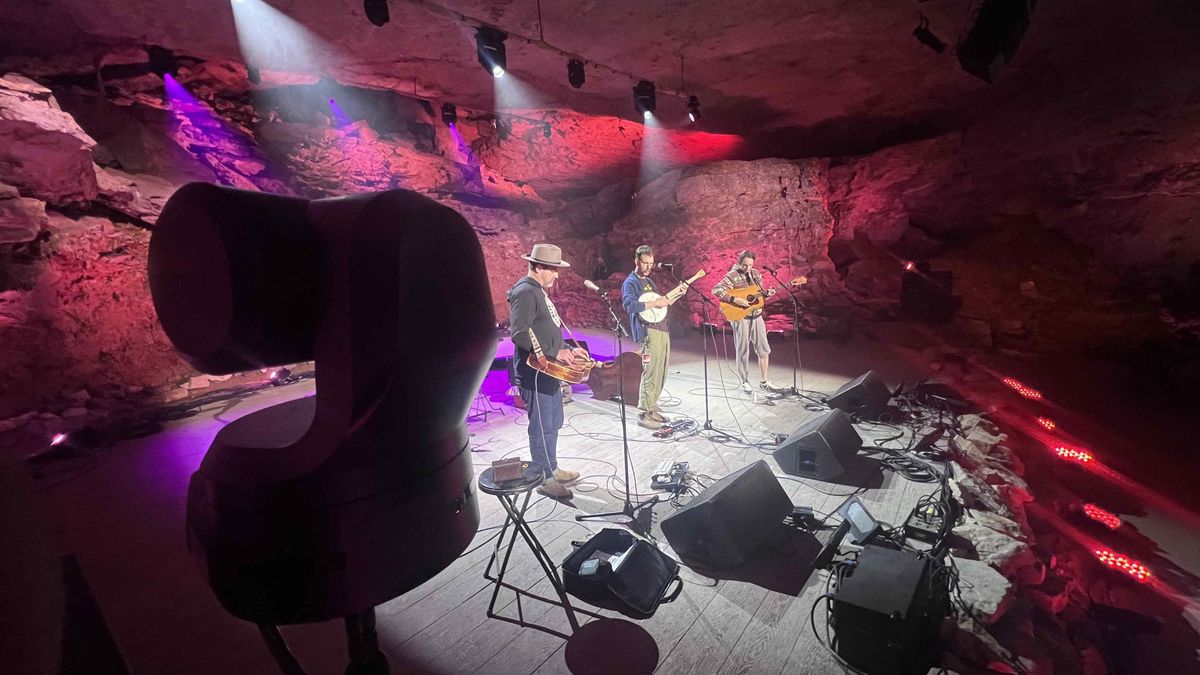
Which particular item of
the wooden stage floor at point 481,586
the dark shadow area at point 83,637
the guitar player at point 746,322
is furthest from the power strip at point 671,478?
the dark shadow area at point 83,637

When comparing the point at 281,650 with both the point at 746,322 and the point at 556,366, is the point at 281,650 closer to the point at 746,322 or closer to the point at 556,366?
the point at 556,366

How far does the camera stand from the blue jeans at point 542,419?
427 centimetres

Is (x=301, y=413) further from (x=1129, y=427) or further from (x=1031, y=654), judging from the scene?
(x=1129, y=427)

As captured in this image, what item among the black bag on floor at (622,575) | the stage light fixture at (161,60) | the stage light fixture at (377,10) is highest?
the stage light fixture at (161,60)

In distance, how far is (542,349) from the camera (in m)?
4.12

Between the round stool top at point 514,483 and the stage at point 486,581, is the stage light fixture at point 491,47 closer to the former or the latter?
the stage at point 486,581

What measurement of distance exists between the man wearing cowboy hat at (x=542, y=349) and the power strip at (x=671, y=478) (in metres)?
0.79

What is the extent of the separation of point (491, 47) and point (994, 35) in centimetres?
527

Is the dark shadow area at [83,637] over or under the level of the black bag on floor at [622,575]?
over

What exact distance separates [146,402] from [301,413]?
28.8ft

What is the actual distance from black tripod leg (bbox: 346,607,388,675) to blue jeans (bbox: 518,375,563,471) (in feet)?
10.5

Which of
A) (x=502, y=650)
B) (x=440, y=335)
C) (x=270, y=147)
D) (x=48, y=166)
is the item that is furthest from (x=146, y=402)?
(x=440, y=335)

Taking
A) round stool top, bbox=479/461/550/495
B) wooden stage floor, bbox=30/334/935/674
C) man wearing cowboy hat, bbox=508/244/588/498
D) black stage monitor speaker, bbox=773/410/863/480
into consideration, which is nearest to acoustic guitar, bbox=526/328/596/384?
man wearing cowboy hat, bbox=508/244/588/498

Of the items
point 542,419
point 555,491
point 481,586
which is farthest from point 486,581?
point 542,419
